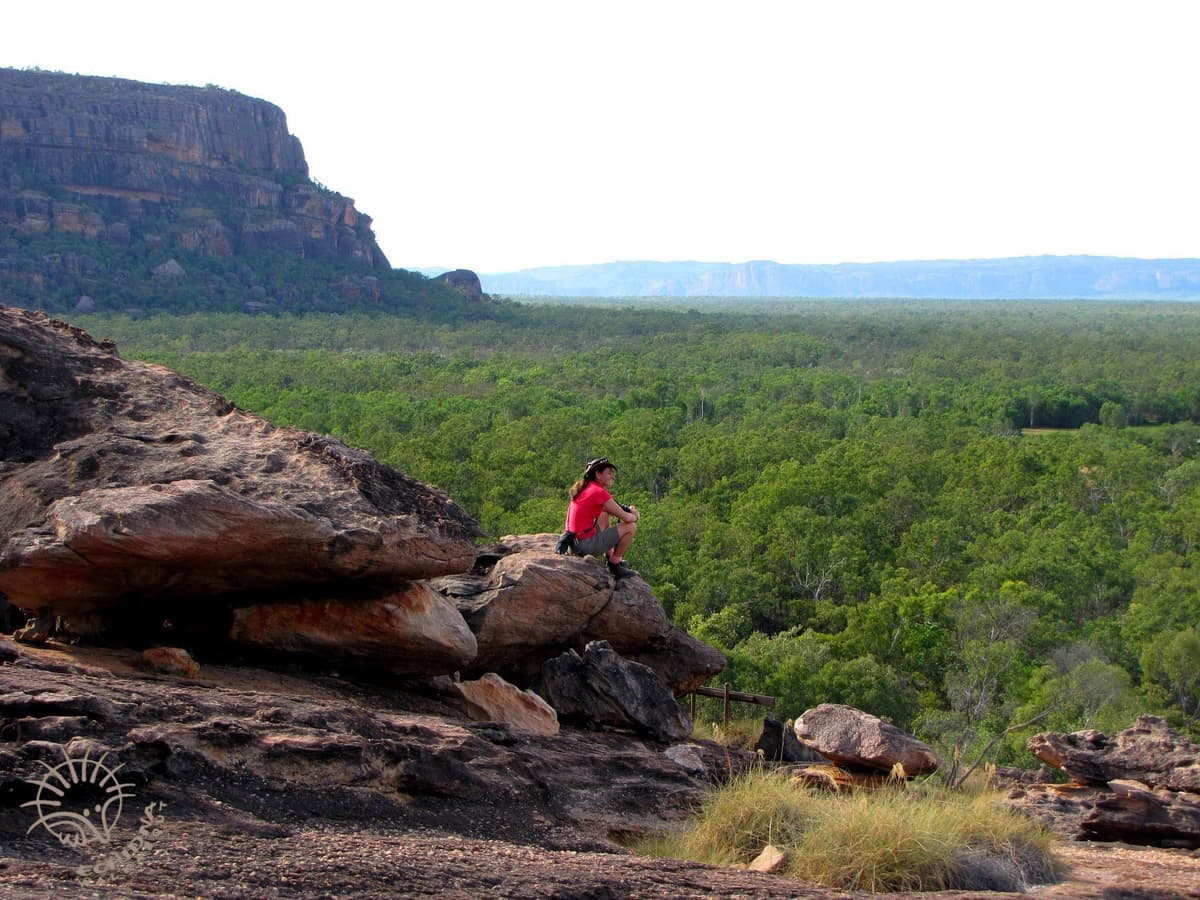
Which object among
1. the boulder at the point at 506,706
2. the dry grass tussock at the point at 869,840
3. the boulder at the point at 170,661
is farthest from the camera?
the boulder at the point at 506,706

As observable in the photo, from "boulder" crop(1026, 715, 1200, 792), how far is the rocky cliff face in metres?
93.2

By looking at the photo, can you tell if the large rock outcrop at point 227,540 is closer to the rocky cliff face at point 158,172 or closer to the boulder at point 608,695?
the boulder at point 608,695

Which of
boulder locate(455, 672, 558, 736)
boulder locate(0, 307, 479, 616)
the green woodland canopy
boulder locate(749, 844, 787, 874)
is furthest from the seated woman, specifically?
the green woodland canopy

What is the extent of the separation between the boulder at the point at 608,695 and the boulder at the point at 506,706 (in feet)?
1.14

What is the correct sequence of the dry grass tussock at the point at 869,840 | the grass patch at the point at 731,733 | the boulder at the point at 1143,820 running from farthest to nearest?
1. the grass patch at the point at 731,733
2. the boulder at the point at 1143,820
3. the dry grass tussock at the point at 869,840

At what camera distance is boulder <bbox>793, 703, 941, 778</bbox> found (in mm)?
8430

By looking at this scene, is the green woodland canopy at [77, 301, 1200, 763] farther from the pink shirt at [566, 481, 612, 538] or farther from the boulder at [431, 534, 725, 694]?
the pink shirt at [566, 481, 612, 538]

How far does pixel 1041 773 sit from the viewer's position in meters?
10.3

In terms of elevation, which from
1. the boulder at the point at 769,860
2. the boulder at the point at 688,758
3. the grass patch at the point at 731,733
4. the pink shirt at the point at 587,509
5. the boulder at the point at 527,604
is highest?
the pink shirt at the point at 587,509

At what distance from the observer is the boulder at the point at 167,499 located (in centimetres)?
631

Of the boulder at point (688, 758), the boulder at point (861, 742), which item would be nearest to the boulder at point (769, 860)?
the boulder at point (688, 758)

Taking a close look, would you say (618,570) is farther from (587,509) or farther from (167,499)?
(167,499)

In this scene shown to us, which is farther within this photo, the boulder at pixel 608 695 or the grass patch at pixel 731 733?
the grass patch at pixel 731 733

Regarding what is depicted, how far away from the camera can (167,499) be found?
251 inches
